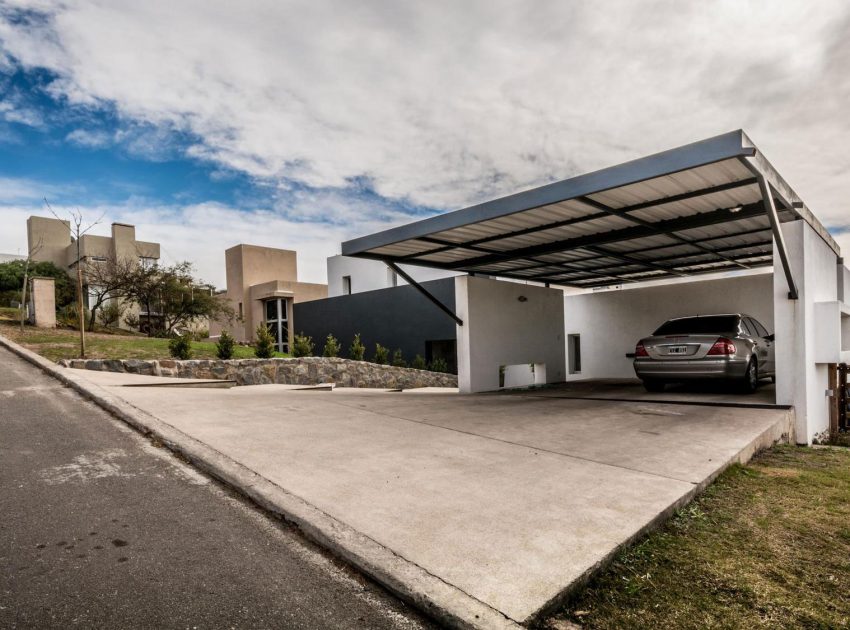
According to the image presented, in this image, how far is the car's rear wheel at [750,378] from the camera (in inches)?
370

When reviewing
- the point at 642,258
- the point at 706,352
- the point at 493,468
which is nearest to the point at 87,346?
the point at 493,468

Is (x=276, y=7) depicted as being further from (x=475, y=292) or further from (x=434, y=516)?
(x=434, y=516)

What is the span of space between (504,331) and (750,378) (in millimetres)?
5311

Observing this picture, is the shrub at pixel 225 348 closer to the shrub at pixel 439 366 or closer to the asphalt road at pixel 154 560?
the shrub at pixel 439 366

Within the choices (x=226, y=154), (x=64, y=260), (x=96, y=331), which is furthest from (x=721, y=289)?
(x=64, y=260)

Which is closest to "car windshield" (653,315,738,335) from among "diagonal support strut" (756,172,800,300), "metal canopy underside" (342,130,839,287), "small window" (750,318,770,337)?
"small window" (750,318,770,337)

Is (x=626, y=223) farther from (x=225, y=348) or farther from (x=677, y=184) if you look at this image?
(x=225, y=348)

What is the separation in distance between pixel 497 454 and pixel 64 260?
48.5m

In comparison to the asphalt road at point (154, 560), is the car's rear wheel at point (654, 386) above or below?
below

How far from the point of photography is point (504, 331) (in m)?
12.6

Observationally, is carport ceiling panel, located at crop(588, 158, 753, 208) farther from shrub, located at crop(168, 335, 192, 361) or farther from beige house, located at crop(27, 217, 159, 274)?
beige house, located at crop(27, 217, 159, 274)

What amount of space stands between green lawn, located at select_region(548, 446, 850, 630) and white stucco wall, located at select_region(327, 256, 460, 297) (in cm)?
2311

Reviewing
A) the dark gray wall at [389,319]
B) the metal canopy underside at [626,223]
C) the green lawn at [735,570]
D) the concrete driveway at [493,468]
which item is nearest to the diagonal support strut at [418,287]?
the metal canopy underside at [626,223]

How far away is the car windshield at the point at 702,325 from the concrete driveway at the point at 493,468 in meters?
1.82
